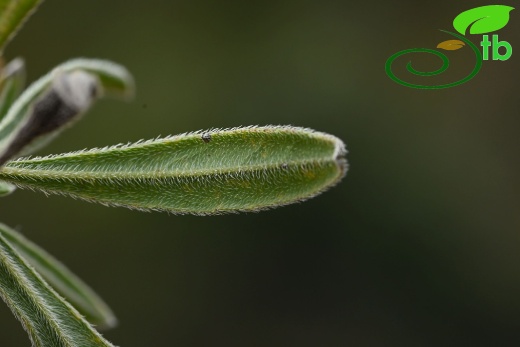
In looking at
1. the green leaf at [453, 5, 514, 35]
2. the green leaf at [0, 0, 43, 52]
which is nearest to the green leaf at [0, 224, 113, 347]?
the green leaf at [0, 0, 43, 52]

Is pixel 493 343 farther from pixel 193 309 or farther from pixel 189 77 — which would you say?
pixel 189 77

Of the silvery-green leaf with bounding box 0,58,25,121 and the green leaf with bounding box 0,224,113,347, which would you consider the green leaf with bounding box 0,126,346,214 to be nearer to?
the green leaf with bounding box 0,224,113,347

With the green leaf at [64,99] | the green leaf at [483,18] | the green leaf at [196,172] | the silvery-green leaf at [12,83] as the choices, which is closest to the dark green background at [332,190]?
the green leaf at [483,18]

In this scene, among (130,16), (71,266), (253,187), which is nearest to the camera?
(253,187)

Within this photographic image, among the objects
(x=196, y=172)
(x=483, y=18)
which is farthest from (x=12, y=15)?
(x=483, y=18)

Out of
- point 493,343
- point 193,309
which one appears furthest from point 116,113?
point 493,343

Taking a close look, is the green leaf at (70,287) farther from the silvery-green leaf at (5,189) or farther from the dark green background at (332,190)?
the dark green background at (332,190)
